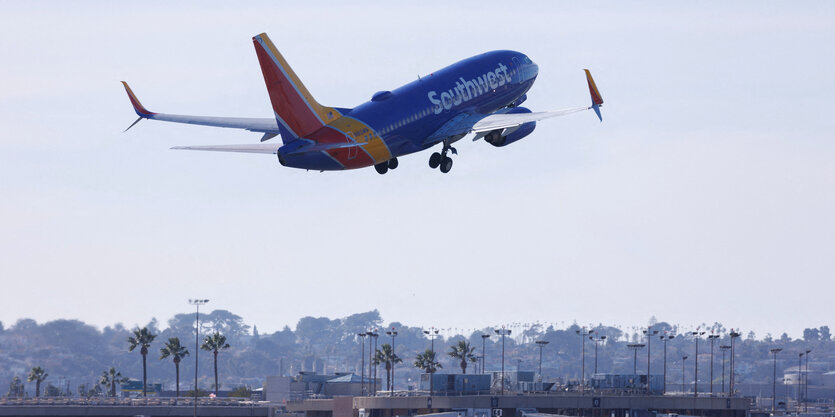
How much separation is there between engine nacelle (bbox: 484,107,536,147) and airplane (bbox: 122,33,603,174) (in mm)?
79

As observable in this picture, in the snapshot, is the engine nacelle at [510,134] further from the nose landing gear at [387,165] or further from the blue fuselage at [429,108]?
the nose landing gear at [387,165]

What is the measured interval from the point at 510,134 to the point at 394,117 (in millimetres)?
13955

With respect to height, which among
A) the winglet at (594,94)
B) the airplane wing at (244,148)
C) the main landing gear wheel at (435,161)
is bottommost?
the airplane wing at (244,148)

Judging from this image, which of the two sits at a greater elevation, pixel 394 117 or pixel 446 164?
pixel 394 117

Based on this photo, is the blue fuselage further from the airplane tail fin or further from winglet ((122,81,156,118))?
winglet ((122,81,156,118))

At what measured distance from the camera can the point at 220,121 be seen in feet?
315

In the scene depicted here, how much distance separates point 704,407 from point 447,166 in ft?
333

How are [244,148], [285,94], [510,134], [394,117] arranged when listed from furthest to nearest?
[510,134]
[394,117]
[285,94]
[244,148]

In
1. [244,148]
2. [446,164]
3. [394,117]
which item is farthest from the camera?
[446,164]

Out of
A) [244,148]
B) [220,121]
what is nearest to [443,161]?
[220,121]

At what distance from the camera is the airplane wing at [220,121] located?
90.9 metres

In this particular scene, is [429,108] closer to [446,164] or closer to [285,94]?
[446,164]

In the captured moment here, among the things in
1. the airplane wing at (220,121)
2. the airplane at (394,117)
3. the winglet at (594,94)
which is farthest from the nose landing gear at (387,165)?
the winglet at (594,94)

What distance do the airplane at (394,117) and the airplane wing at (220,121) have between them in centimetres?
7
